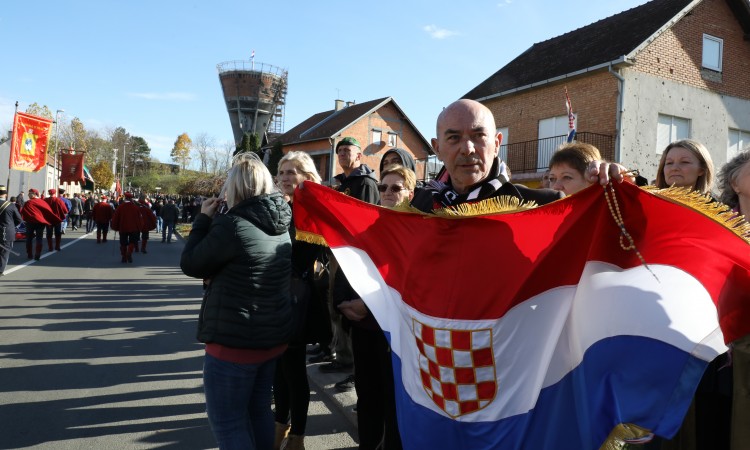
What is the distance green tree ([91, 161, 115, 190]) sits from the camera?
71.2 meters

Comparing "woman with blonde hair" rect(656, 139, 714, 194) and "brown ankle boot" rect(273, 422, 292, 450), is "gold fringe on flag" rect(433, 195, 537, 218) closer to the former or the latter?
"woman with blonde hair" rect(656, 139, 714, 194)

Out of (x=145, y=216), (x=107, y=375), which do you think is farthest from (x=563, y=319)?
(x=145, y=216)

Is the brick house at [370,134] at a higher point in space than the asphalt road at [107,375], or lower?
higher

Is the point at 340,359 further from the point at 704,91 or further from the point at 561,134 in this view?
the point at 704,91

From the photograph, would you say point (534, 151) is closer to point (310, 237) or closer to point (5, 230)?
point (5, 230)

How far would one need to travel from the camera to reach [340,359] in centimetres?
604

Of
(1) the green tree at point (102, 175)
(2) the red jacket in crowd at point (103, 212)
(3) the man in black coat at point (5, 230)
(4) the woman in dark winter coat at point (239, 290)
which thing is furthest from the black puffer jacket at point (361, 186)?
(1) the green tree at point (102, 175)

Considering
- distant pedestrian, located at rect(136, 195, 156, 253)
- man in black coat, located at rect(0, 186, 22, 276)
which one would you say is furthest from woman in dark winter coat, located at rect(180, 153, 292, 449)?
distant pedestrian, located at rect(136, 195, 156, 253)

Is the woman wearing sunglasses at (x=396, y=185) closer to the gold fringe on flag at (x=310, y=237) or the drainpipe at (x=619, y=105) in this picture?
the gold fringe on flag at (x=310, y=237)

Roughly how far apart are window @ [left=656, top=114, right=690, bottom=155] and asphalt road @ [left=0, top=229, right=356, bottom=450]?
16011mm

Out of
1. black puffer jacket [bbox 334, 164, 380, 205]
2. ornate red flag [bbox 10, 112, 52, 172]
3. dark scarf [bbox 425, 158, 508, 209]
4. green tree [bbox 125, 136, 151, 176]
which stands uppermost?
green tree [bbox 125, 136, 151, 176]

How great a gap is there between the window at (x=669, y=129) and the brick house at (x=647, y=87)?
34 millimetres

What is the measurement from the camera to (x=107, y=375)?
5.60 metres

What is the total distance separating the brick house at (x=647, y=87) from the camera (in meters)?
18.0
